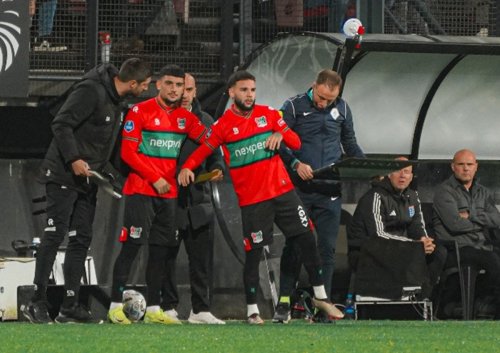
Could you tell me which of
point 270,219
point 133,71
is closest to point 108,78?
point 133,71

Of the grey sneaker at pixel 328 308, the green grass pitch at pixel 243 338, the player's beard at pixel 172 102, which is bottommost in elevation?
the grey sneaker at pixel 328 308

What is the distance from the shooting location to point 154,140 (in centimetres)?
1055

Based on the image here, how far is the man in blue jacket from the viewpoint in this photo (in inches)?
435

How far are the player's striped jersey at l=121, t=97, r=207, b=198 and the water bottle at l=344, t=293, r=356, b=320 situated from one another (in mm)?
2517

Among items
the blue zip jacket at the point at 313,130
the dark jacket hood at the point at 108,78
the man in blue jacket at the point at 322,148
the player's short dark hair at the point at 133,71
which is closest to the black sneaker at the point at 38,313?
the dark jacket hood at the point at 108,78

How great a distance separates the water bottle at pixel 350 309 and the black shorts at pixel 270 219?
84.6 inches

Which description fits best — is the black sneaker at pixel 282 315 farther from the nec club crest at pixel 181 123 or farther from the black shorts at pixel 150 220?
the nec club crest at pixel 181 123

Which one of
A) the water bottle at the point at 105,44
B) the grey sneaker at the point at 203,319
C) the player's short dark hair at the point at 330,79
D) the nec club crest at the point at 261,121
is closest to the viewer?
the nec club crest at the point at 261,121

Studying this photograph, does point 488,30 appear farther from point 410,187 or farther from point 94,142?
point 94,142

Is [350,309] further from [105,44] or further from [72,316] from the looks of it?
[105,44]

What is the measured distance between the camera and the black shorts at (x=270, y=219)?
34.0 feet

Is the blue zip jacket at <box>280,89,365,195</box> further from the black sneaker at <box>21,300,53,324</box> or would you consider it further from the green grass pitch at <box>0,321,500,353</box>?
the black sneaker at <box>21,300,53,324</box>

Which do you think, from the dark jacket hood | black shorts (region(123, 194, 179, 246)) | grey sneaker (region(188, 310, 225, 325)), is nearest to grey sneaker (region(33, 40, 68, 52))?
the dark jacket hood

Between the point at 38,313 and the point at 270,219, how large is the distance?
177 centimetres
